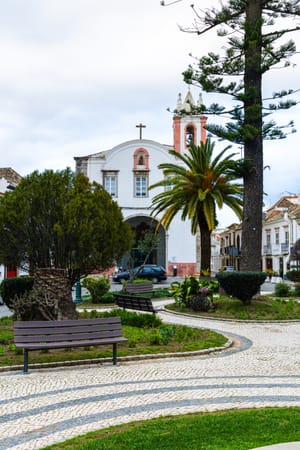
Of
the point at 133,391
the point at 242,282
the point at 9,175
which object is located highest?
the point at 9,175

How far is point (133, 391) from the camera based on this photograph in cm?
670

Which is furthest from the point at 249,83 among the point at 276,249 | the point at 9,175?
the point at 276,249

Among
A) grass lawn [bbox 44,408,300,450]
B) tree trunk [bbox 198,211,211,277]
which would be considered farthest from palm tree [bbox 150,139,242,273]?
grass lawn [bbox 44,408,300,450]

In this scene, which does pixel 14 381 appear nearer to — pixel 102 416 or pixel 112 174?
pixel 102 416

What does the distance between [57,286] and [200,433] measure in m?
6.69

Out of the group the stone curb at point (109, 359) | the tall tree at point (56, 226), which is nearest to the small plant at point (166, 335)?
the stone curb at point (109, 359)

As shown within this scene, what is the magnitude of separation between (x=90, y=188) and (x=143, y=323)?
11.2ft

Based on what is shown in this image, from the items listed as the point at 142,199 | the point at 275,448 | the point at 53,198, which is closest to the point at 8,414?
the point at 275,448

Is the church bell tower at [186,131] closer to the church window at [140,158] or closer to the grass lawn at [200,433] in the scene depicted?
the church window at [140,158]

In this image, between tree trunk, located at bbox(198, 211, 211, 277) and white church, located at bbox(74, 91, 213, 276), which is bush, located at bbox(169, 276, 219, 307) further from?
white church, located at bbox(74, 91, 213, 276)

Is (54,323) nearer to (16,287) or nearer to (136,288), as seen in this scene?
(16,287)

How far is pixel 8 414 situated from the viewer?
5707mm

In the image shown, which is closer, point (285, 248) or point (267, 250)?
point (285, 248)

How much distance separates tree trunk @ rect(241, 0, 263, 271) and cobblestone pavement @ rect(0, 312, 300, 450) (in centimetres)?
813
